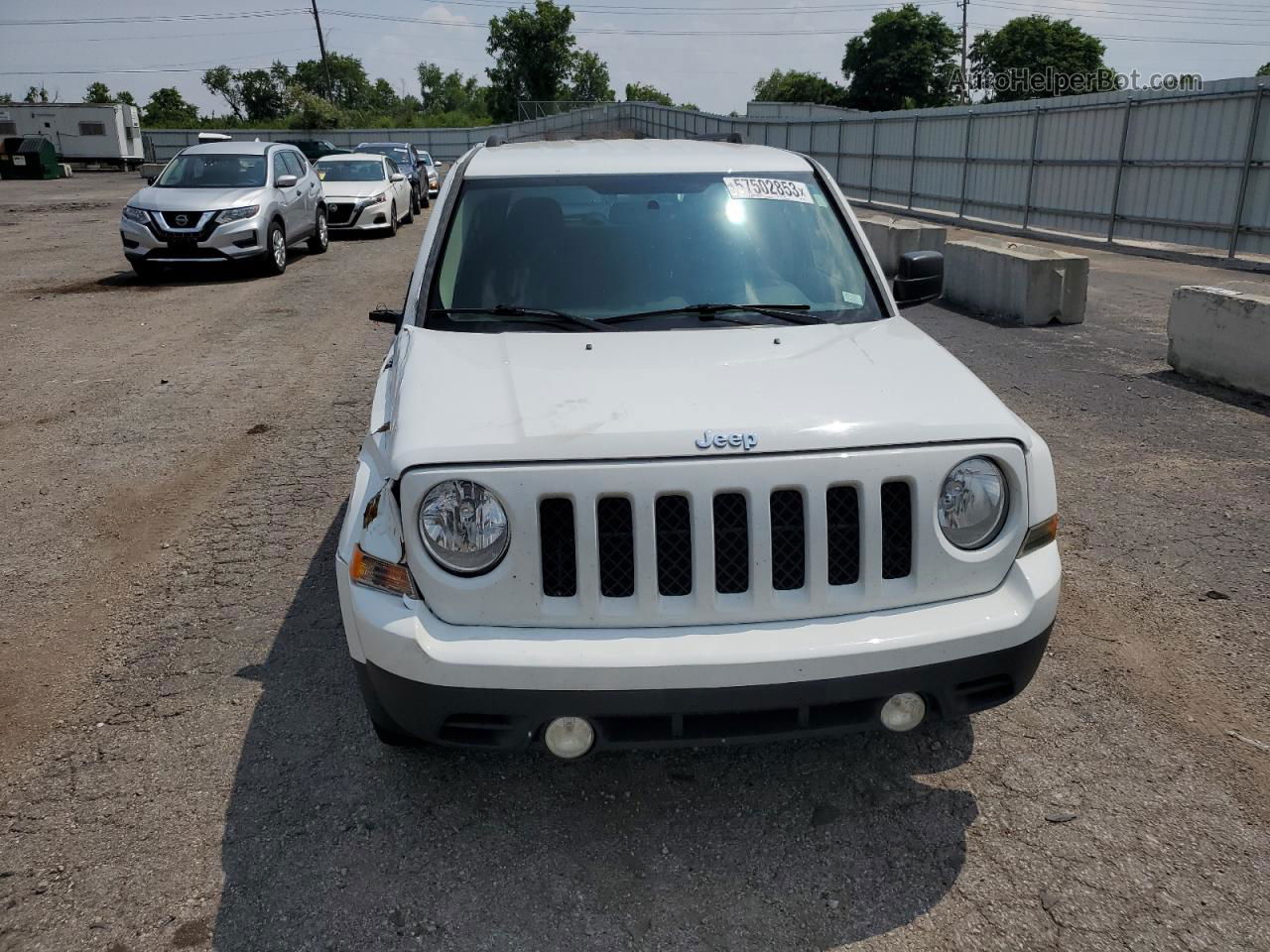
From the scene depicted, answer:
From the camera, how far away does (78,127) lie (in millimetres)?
46188

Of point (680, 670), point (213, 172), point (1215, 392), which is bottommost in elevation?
point (1215, 392)

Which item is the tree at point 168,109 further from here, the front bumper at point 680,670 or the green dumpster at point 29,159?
the front bumper at point 680,670

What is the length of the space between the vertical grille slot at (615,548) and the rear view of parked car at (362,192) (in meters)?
18.1

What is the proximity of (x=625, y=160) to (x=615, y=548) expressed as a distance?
2.26 m

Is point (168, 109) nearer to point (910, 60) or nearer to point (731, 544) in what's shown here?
point (910, 60)

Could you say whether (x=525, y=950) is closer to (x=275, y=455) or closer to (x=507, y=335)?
(x=507, y=335)

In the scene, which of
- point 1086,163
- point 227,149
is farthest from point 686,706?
point 1086,163

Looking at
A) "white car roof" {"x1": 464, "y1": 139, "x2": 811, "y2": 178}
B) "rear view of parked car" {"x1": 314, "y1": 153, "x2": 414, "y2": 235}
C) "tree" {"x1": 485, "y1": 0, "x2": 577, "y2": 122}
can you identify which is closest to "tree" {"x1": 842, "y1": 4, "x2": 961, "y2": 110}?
"tree" {"x1": 485, "y1": 0, "x2": 577, "y2": 122}

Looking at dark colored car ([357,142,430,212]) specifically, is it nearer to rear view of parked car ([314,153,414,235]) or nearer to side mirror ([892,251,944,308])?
rear view of parked car ([314,153,414,235])

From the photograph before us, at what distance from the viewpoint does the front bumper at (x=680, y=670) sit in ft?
8.22

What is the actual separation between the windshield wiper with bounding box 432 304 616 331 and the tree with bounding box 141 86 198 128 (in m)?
90.1

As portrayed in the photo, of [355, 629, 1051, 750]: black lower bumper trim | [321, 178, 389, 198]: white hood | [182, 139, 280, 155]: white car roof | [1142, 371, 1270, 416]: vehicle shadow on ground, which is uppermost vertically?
[182, 139, 280, 155]: white car roof

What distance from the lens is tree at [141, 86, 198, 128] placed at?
8809 centimetres

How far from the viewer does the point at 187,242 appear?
13.8 m
